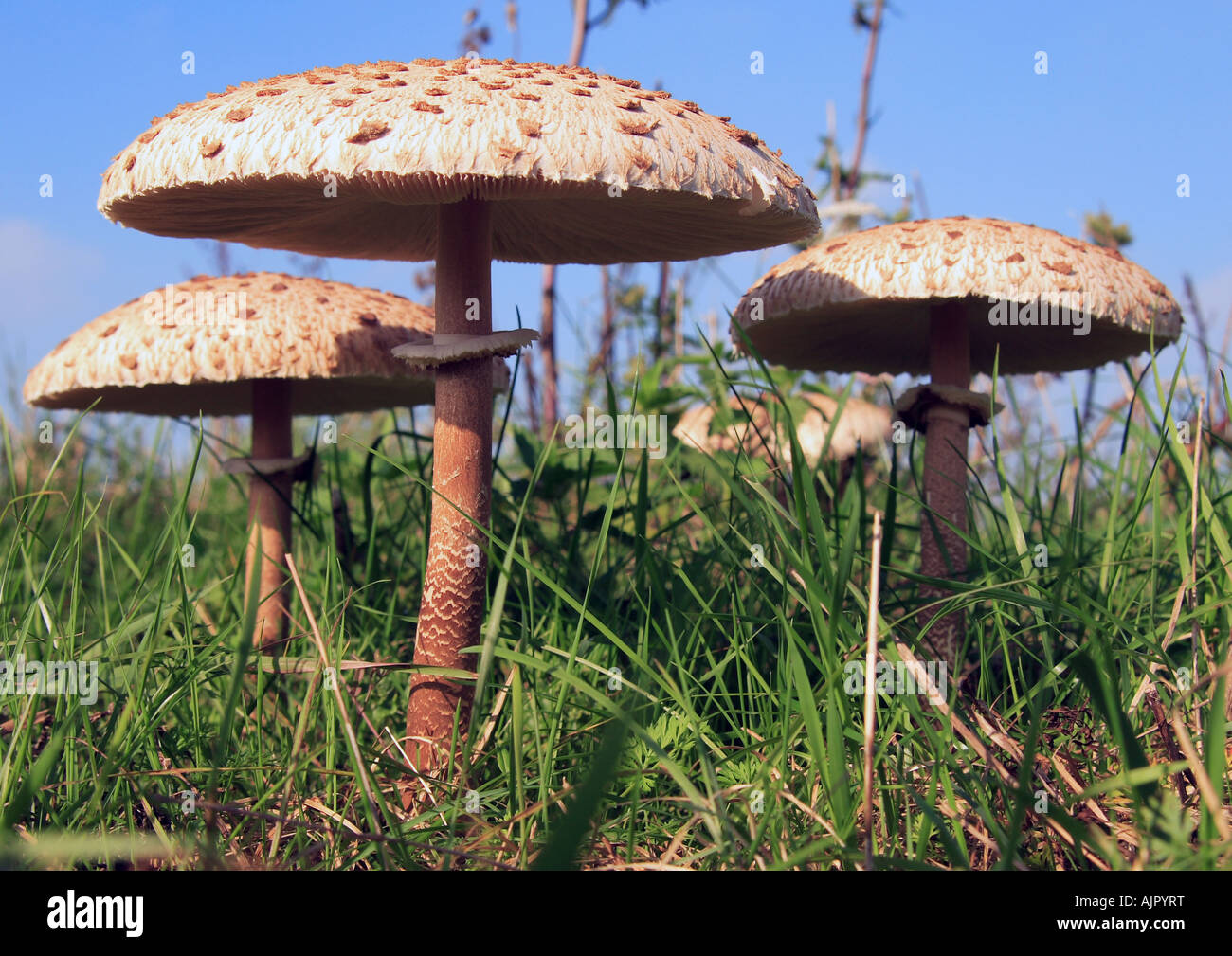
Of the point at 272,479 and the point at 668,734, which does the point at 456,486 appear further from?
the point at 272,479

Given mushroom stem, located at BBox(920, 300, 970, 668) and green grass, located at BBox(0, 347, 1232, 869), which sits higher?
mushroom stem, located at BBox(920, 300, 970, 668)

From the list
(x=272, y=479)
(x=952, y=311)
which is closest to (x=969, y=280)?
(x=952, y=311)

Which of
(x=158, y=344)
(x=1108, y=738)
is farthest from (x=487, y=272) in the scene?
(x=1108, y=738)

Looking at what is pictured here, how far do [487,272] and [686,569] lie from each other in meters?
1.68

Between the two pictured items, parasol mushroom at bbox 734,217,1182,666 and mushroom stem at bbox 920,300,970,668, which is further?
mushroom stem at bbox 920,300,970,668

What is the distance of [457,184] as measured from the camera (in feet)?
9.89

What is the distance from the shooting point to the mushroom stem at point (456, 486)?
350 cm

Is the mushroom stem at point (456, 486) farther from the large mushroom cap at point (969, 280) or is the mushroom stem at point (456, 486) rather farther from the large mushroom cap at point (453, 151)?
the large mushroom cap at point (969, 280)

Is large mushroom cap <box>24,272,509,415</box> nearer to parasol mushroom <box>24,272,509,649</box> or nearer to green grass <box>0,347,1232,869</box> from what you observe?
parasol mushroom <box>24,272,509,649</box>

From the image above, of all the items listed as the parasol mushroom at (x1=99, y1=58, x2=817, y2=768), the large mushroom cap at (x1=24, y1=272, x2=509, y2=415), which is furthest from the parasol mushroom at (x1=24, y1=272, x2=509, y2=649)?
the parasol mushroom at (x1=99, y1=58, x2=817, y2=768)

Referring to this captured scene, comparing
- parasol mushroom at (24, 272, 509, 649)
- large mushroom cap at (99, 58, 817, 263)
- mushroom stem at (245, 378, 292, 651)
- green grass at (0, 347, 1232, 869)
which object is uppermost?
large mushroom cap at (99, 58, 817, 263)

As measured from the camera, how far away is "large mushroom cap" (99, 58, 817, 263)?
105 inches

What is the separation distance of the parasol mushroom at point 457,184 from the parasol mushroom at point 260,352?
362mm
